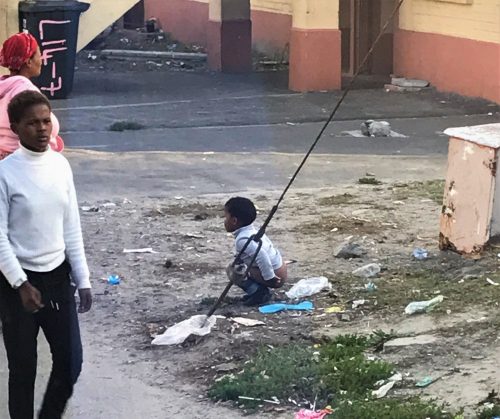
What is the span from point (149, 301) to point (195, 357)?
1188 mm

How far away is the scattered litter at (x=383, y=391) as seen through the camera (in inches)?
203

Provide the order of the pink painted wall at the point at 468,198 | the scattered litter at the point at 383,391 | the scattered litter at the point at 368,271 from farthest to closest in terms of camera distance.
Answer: the scattered litter at the point at 368,271 < the pink painted wall at the point at 468,198 < the scattered litter at the point at 383,391

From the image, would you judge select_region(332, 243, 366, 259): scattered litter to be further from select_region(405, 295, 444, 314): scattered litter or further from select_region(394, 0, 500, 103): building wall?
select_region(394, 0, 500, 103): building wall

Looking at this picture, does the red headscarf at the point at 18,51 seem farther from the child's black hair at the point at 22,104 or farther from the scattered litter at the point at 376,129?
the scattered litter at the point at 376,129

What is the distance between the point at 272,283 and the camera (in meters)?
6.94

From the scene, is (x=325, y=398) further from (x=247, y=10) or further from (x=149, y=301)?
(x=247, y=10)

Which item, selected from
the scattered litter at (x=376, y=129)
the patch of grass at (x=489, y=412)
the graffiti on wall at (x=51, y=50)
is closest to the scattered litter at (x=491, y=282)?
the patch of grass at (x=489, y=412)

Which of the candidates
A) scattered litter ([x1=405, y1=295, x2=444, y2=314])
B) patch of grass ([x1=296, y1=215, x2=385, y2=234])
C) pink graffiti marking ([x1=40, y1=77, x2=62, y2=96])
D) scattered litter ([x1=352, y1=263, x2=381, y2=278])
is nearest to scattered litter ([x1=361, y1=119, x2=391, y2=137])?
patch of grass ([x1=296, y1=215, x2=385, y2=234])

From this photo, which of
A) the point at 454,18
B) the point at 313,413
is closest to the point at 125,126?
the point at 454,18

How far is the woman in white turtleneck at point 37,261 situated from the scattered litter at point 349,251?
3.45m

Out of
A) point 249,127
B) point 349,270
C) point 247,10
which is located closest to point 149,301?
point 349,270

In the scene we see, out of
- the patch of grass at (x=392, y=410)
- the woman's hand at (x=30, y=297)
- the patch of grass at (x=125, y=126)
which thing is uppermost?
the woman's hand at (x=30, y=297)

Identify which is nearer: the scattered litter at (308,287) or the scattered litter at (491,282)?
the scattered litter at (491,282)

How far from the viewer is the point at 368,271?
7.46 m
